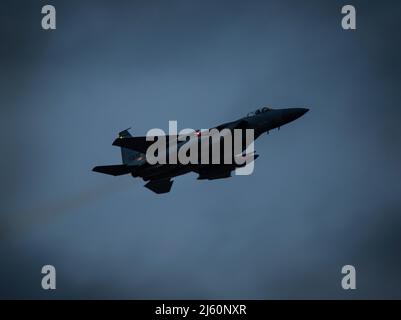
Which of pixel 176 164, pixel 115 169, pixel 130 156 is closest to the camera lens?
pixel 176 164

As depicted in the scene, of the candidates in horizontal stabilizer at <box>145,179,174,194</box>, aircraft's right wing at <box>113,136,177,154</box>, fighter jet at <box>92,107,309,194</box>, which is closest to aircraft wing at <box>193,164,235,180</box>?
fighter jet at <box>92,107,309,194</box>

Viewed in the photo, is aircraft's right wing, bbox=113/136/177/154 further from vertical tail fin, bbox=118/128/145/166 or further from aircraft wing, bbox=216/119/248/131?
aircraft wing, bbox=216/119/248/131

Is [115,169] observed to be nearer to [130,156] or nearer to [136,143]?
[136,143]

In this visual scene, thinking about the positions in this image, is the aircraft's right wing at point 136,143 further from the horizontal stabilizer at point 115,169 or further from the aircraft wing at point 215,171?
the aircraft wing at point 215,171

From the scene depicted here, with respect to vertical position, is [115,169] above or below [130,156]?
below

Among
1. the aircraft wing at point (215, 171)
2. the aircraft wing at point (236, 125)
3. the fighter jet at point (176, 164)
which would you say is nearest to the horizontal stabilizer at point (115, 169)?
the fighter jet at point (176, 164)

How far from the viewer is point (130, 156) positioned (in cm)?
4741

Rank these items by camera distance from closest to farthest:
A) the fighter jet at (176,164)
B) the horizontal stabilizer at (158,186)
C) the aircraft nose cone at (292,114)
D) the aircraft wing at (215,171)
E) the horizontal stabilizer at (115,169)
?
the fighter jet at (176,164) < the horizontal stabilizer at (115,169) < the aircraft nose cone at (292,114) < the aircraft wing at (215,171) < the horizontal stabilizer at (158,186)

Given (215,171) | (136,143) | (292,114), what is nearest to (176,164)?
(136,143)

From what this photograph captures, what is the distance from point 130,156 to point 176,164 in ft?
15.7

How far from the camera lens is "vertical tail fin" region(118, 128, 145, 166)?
44.6 meters

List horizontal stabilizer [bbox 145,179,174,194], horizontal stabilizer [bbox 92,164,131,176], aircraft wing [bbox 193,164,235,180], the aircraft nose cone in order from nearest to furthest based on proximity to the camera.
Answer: horizontal stabilizer [bbox 92,164,131,176]
the aircraft nose cone
aircraft wing [bbox 193,164,235,180]
horizontal stabilizer [bbox 145,179,174,194]

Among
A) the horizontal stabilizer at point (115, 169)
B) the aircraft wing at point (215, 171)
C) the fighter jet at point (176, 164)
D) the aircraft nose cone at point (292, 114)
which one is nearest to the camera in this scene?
the fighter jet at point (176, 164)

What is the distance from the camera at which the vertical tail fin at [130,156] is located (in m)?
44.6
